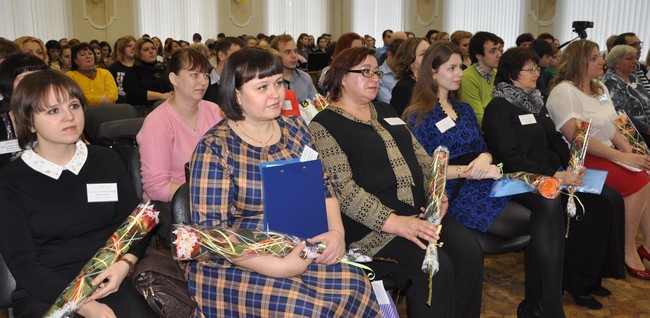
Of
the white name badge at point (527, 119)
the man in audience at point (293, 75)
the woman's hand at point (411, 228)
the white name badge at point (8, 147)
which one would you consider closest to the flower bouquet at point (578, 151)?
the white name badge at point (527, 119)

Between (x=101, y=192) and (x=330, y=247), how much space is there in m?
0.86

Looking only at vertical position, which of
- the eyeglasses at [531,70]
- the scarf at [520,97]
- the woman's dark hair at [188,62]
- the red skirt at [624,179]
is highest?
the woman's dark hair at [188,62]

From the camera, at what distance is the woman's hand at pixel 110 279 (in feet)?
5.93

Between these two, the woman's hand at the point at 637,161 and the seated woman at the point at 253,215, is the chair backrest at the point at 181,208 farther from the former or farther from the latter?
the woman's hand at the point at 637,161

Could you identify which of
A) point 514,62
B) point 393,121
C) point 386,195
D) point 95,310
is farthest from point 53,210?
point 514,62

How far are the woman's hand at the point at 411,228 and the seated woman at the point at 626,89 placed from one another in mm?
2822

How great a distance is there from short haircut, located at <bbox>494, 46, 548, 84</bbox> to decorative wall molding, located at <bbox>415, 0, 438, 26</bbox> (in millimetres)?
11934

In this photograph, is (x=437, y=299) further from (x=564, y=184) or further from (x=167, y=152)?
(x=167, y=152)

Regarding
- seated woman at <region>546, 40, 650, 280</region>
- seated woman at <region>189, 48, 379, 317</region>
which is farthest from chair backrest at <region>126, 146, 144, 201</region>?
seated woman at <region>546, 40, 650, 280</region>

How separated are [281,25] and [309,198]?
13.2 metres

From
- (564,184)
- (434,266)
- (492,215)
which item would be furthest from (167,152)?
(564,184)

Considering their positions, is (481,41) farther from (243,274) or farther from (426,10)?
(426,10)

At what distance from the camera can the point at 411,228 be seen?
7.81ft

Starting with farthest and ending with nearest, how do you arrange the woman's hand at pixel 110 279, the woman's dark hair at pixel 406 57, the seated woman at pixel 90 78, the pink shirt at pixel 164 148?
the seated woman at pixel 90 78
the woman's dark hair at pixel 406 57
the pink shirt at pixel 164 148
the woman's hand at pixel 110 279
